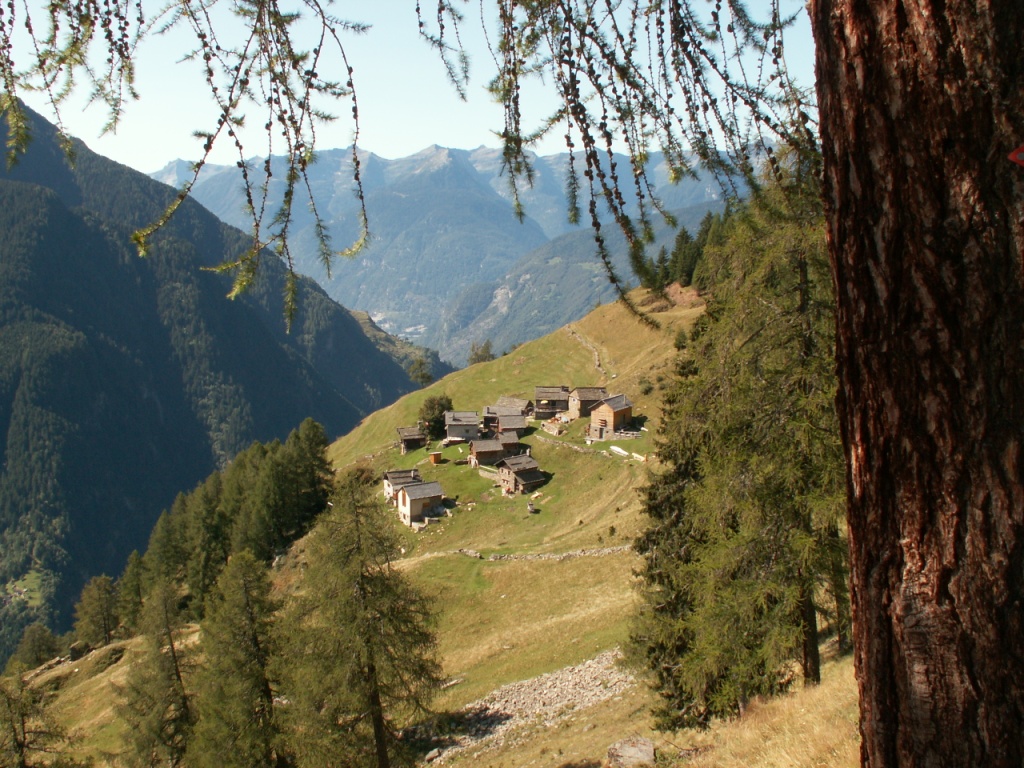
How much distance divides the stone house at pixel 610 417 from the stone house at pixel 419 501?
15.0 meters

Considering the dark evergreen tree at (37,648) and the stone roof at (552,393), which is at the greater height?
the stone roof at (552,393)

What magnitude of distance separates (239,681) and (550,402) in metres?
52.3

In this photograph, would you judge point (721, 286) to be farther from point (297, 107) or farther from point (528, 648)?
point (528, 648)

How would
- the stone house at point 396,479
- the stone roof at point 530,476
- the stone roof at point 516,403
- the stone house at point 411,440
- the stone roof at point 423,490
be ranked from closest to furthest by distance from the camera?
the stone roof at point 423,490 < the stone roof at point 530,476 < the stone house at point 396,479 < the stone roof at point 516,403 < the stone house at point 411,440

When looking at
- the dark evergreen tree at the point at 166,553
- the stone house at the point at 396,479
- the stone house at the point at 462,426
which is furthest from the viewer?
the stone house at the point at 462,426

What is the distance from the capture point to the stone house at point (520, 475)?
49.8 metres

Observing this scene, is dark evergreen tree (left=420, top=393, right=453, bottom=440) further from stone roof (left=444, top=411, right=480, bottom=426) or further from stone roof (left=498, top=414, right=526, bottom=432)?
stone roof (left=498, top=414, right=526, bottom=432)

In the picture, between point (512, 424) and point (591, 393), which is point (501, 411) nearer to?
point (512, 424)

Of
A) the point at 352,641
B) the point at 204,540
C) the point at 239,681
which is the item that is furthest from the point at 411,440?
the point at 352,641

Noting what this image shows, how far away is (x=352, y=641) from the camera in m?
15.1

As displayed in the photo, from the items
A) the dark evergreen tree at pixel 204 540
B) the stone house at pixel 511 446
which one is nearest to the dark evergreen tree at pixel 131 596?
the dark evergreen tree at pixel 204 540

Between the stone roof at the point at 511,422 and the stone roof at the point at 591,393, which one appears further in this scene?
the stone roof at the point at 511,422

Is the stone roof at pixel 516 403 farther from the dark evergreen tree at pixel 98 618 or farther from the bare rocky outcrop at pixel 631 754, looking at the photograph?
the bare rocky outcrop at pixel 631 754

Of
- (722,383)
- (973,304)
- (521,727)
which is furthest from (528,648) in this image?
(973,304)
